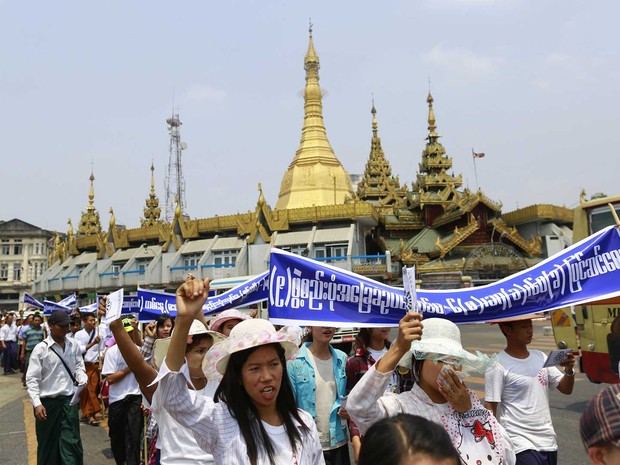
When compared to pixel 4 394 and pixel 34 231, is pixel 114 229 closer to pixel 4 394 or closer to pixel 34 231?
pixel 4 394

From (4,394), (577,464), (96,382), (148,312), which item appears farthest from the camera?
(4,394)

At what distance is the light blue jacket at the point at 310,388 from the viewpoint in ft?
11.8

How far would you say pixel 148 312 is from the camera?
23.5 ft

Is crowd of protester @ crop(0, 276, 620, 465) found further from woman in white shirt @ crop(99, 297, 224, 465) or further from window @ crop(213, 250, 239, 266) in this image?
window @ crop(213, 250, 239, 266)

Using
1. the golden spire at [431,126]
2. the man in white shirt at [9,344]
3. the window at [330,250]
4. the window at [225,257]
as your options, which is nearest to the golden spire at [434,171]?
the golden spire at [431,126]

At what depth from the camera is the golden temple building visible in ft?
98.7

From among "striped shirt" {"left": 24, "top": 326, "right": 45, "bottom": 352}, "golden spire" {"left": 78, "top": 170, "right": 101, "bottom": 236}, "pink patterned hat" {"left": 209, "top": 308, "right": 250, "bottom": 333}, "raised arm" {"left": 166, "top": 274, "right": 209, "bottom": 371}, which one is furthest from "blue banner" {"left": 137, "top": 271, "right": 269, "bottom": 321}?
"golden spire" {"left": 78, "top": 170, "right": 101, "bottom": 236}

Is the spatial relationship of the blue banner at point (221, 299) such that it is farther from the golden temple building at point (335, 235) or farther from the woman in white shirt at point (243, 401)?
the golden temple building at point (335, 235)

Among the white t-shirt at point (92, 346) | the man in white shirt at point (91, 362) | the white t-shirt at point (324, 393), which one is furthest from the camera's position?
the white t-shirt at point (92, 346)

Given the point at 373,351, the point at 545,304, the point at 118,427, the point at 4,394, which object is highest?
the point at 545,304

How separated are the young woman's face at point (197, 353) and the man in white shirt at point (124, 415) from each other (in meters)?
2.34

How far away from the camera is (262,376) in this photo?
2.27 m

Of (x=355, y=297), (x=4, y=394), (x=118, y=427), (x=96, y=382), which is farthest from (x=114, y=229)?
(x=355, y=297)

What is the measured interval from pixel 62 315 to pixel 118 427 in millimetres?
1356
